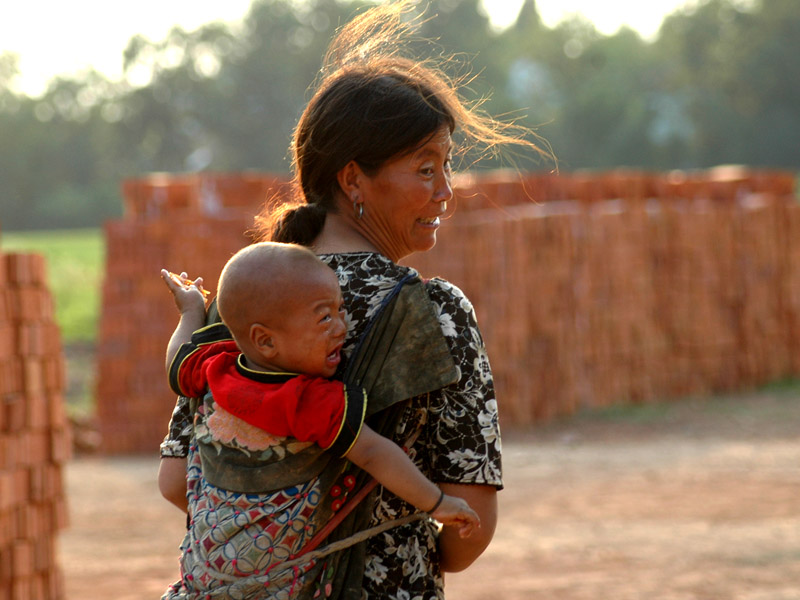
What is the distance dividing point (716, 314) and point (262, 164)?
119 feet

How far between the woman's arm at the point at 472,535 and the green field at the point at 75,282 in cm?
1738

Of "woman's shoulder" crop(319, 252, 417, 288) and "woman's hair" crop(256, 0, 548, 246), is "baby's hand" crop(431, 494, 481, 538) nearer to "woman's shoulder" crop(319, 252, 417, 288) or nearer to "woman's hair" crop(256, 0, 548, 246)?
"woman's shoulder" crop(319, 252, 417, 288)

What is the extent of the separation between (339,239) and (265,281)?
273 mm

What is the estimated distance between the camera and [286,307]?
184 centimetres

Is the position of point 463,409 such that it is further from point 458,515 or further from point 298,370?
point 298,370

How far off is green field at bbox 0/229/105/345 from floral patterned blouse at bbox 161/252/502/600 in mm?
17390

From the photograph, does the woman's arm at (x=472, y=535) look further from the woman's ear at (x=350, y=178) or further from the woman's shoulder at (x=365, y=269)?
the woman's ear at (x=350, y=178)

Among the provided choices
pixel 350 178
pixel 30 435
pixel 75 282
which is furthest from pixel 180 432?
pixel 75 282

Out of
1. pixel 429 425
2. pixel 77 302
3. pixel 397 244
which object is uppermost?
pixel 77 302

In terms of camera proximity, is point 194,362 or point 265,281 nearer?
point 265,281

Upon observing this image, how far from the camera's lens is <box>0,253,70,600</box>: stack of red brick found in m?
4.87

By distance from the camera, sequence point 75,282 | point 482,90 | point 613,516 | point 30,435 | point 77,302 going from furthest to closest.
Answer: point 482,90
point 75,282
point 77,302
point 613,516
point 30,435

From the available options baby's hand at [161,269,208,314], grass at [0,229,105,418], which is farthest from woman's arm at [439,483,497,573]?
grass at [0,229,105,418]

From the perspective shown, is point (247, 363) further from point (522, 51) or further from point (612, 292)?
point (522, 51)
